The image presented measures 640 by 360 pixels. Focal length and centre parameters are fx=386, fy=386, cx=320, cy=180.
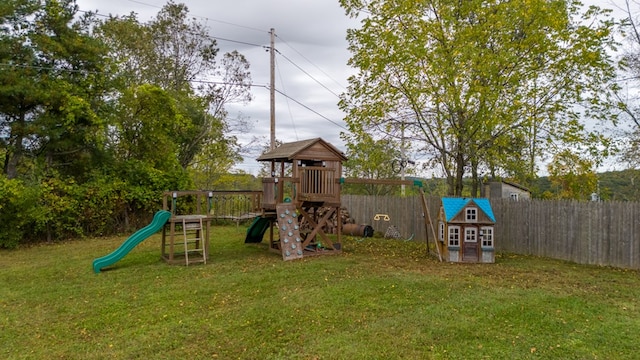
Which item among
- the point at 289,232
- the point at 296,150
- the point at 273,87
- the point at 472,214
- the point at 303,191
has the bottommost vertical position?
the point at 289,232

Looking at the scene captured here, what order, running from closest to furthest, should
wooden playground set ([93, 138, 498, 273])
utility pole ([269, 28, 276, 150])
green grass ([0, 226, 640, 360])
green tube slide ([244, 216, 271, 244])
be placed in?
green grass ([0, 226, 640, 360]), wooden playground set ([93, 138, 498, 273]), green tube slide ([244, 216, 271, 244]), utility pole ([269, 28, 276, 150])

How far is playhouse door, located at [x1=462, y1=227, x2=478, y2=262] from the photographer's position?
9.09 m

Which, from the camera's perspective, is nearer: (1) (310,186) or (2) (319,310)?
(2) (319,310)

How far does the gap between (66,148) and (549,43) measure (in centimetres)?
1511

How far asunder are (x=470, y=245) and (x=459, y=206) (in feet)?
3.10

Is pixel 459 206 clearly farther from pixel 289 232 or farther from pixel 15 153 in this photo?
pixel 15 153

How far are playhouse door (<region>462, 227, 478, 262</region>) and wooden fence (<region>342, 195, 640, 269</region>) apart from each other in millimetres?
2165

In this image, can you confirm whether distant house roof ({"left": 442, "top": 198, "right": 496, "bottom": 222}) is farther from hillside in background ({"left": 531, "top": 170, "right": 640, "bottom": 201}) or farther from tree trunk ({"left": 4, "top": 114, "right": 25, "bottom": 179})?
hillside in background ({"left": 531, "top": 170, "right": 640, "bottom": 201})

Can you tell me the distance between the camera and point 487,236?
9.09 metres

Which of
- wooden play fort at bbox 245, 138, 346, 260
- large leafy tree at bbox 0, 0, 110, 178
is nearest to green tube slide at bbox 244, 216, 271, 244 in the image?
wooden play fort at bbox 245, 138, 346, 260

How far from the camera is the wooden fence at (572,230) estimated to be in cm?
852

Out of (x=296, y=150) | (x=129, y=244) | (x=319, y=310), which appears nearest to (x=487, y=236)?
(x=296, y=150)

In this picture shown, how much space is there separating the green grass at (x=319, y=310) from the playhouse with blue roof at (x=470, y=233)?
18.3 inches

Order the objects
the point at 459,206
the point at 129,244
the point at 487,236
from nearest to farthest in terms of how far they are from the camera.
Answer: the point at 129,244 → the point at 487,236 → the point at 459,206
